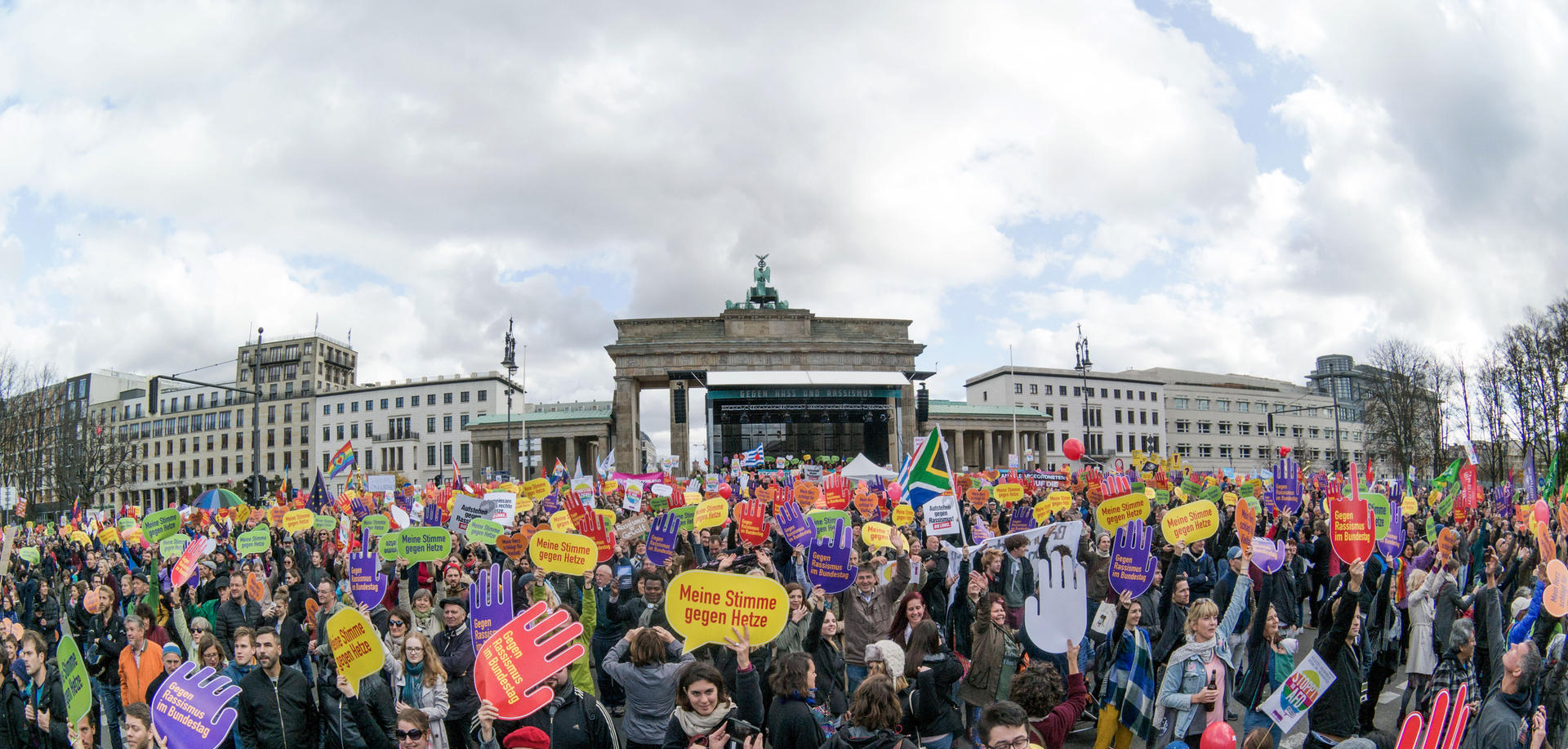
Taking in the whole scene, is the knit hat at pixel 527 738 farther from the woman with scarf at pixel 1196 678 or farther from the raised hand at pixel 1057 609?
the woman with scarf at pixel 1196 678

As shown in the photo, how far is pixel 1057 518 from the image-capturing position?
18.0m

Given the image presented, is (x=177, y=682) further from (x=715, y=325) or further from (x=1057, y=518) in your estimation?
(x=715, y=325)

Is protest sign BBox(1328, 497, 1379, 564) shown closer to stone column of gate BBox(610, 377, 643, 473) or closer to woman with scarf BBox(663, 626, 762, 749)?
woman with scarf BBox(663, 626, 762, 749)

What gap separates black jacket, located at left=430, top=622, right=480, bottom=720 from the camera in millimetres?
6477

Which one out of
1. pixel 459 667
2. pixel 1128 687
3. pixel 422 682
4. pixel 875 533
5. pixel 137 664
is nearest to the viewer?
pixel 422 682

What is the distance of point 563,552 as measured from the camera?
29.8ft

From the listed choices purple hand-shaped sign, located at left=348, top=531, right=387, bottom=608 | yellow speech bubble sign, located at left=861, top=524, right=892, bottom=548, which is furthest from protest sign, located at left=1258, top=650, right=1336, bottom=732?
purple hand-shaped sign, located at left=348, top=531, right=387, bottom=608

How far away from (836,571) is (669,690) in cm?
310

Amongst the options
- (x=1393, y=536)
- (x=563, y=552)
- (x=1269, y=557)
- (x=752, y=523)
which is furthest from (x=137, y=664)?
(x=1393, y=536)

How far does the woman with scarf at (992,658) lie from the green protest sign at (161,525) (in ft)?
42.5

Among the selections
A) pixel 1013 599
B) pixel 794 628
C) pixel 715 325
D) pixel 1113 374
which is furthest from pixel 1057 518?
pixel 1113 374

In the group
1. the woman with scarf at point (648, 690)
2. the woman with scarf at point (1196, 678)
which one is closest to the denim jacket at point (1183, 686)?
the woman with scarf at point (1196, 678)

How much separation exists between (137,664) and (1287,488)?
58.0 ft

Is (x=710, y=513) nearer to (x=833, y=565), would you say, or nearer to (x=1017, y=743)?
(x=833, y=565)
